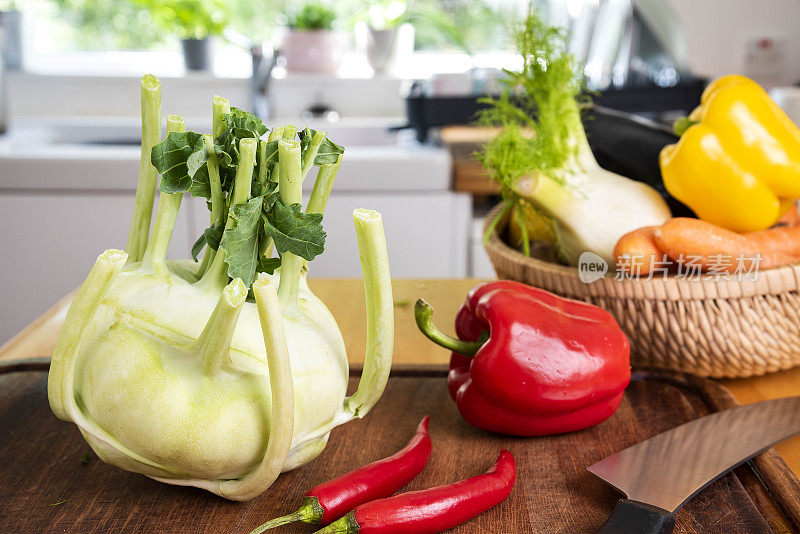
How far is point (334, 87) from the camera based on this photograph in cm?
256

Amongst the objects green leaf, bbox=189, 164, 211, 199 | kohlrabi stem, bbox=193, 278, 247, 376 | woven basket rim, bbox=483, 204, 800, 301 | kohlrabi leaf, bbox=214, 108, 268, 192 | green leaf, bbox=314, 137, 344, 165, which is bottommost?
woven basket rim, bbox=483, 204, 800, 301

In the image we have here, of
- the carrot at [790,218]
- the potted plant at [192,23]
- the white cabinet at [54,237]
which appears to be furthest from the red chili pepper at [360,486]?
the potted plant at [192,23]

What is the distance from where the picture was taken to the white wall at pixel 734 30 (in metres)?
2.49

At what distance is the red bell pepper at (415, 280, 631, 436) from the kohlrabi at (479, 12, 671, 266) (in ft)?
0.45

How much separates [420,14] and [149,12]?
99 cm

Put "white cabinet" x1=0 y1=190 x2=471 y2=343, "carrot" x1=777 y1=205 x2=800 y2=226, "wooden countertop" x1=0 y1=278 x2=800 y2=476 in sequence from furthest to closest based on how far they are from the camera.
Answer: "white cabinet" x1=0 y1=190 x2=471 y2=343 → "carrot" x1=777 y1=205 x2=800 y2=226 → "wooden countertop" x1=0 y1=278 x2=800 y2=476

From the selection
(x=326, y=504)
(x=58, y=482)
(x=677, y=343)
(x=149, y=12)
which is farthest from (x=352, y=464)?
(x=149, y=12)

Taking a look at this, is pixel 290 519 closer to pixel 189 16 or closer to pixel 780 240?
pixel 780 240

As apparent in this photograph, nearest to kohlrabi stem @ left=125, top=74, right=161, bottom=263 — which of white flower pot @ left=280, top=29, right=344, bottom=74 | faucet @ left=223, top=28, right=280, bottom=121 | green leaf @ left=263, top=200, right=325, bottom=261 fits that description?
green leaf @ left=263, top=200, right=325, bottom=261

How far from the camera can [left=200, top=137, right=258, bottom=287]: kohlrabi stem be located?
522mm

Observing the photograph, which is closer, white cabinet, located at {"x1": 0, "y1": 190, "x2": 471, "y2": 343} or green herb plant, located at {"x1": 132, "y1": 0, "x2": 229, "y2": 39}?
white cabinet, located at {"x1": 0, "y1": 190, "x2": 471, "y2": 343}

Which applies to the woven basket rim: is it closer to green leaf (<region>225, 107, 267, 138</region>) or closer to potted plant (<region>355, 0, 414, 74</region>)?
green leaf (<region>225, 107, 267, 138</region>)

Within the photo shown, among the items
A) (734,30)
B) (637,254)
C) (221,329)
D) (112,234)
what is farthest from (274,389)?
(734,30)

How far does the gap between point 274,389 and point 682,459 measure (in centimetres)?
35
